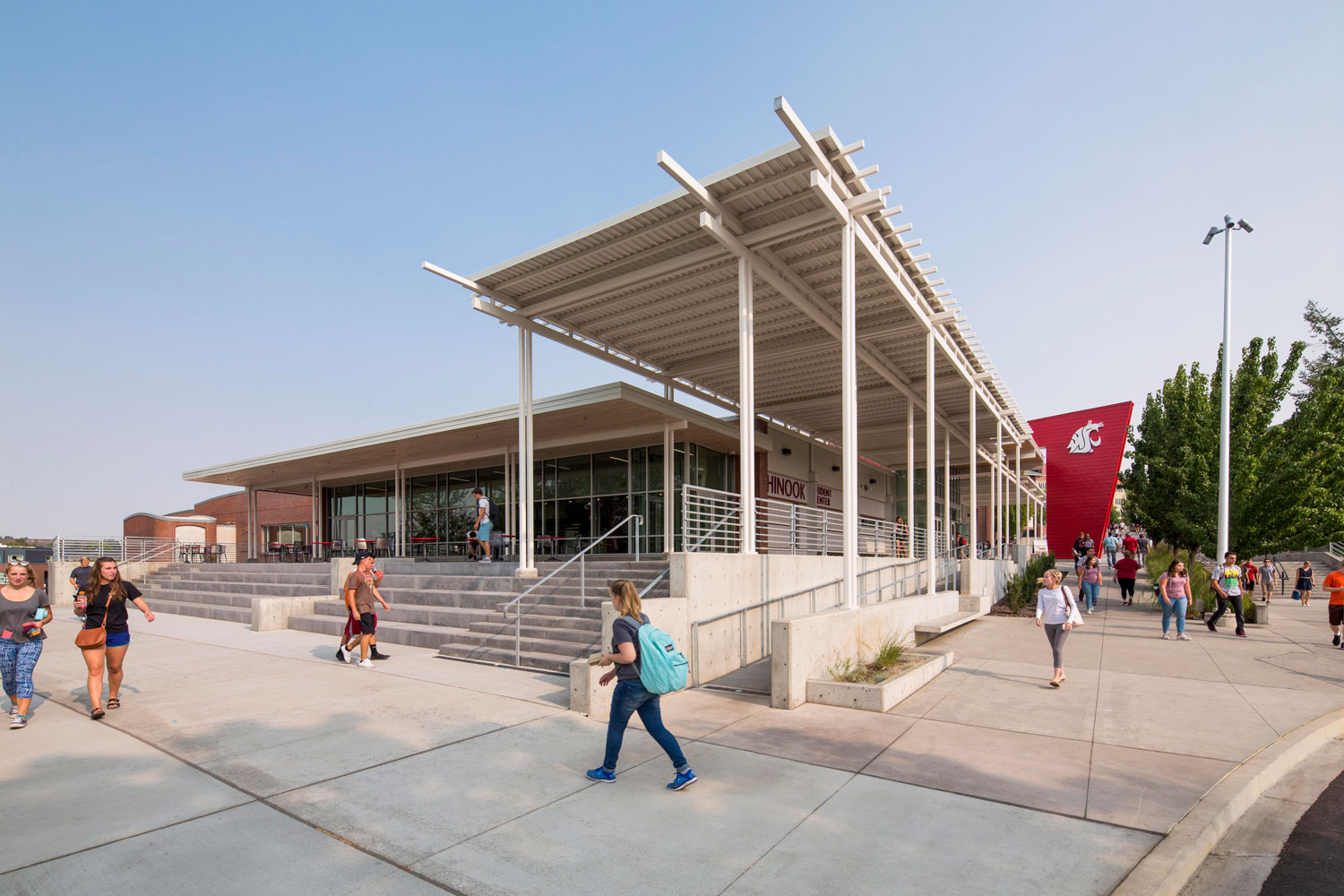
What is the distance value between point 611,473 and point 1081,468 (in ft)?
49.1

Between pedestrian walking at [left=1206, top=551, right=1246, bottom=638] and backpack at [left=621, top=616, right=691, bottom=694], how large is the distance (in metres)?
13.8

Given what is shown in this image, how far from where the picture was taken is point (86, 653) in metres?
6.86

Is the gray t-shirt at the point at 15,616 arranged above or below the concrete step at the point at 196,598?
above

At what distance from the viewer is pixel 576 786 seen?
510 centimetres

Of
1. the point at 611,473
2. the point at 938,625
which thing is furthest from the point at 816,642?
the point at 611,473

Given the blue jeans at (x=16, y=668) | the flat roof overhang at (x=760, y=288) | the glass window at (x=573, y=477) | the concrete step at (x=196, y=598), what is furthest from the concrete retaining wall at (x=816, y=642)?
the concrete step at (x=196, y=598)

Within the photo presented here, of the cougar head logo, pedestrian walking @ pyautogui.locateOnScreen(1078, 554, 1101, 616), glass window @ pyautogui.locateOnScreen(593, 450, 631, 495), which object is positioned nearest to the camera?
pedestrian walking @ pyautogui.locateOnScreen(1078, 554, 1101, 616)

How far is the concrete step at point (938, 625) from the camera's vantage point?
12.9 meters

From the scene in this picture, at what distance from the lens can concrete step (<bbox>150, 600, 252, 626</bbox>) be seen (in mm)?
15030

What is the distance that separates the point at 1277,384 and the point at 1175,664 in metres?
14.9

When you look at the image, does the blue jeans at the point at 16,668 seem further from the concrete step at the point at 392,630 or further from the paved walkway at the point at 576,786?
the concrete step at the point at 392,630

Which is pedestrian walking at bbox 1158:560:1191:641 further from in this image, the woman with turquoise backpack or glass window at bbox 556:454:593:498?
glass window at bbox 556:454:593:498

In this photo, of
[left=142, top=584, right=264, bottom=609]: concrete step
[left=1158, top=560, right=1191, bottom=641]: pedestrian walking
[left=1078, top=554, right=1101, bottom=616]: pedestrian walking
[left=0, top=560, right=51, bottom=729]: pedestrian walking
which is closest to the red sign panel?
[left=1078, top=554, right=1101, bottom=616]: pedestrian walking

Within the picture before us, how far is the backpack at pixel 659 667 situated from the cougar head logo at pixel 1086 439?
71.0ft
